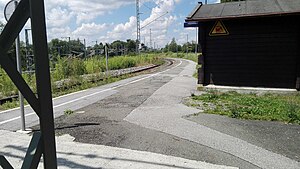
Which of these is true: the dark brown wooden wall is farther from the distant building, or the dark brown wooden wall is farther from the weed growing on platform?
the weed growing on platform

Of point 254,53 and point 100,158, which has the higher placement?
point 254,53

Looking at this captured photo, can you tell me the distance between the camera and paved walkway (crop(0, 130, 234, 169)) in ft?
11.2

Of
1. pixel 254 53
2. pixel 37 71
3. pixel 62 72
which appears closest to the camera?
pixel 37 71

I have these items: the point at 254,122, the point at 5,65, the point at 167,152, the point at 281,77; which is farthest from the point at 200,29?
the point at 5,65

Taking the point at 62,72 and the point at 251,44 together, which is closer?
the point at 251,44

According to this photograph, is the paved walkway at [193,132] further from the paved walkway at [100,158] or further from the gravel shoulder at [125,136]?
the paved walkway at [100,158]

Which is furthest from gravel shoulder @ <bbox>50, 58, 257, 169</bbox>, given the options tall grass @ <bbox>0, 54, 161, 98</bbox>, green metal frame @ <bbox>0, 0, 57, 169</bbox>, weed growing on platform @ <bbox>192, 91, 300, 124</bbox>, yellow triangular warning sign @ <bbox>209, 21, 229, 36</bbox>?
yellow triangular warning sign @ <bbox>209, 21, 229, 36</bbox>

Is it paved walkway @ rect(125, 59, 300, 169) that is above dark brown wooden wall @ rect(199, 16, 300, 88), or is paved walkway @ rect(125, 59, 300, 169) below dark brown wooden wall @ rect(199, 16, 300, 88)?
below

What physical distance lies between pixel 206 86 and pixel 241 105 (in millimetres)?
2924

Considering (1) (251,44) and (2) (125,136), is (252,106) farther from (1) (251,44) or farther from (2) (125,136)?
(2) (125,136)

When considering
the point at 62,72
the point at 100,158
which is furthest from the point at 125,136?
the point at 62,72

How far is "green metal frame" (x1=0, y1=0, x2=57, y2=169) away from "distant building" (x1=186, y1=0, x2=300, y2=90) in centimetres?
853

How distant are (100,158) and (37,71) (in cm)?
232

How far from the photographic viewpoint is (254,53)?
30.8 ft
